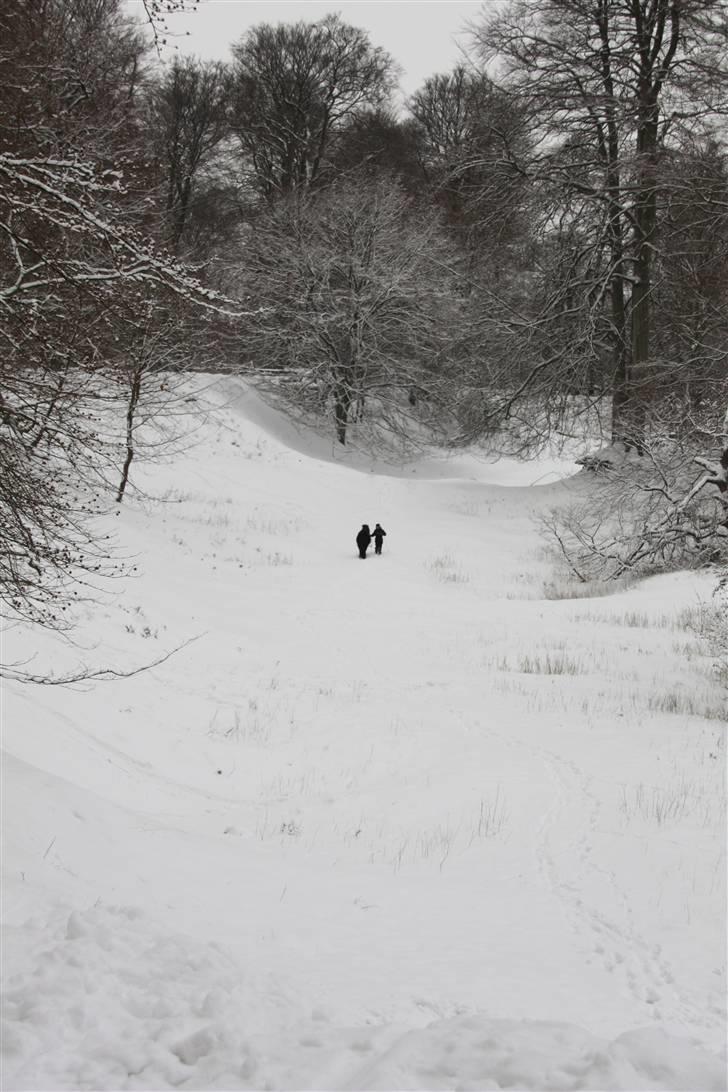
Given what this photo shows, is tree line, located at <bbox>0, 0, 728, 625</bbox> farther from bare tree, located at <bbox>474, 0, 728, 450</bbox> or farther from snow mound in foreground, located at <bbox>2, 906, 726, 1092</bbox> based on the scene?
snow mound in foreground, located at <bbox>2, 906, 726, 1092</bbox>

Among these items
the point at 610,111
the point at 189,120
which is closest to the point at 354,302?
the point at 610,111

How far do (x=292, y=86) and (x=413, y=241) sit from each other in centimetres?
1110

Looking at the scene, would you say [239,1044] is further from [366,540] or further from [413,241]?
[413,241]

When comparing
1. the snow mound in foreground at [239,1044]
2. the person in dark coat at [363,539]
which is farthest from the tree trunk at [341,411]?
the snow mound in foreground at [239,1044]

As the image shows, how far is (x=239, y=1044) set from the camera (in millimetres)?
2938

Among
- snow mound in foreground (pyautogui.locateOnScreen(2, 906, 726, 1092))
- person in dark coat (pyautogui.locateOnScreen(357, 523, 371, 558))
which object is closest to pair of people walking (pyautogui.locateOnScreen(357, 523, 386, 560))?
person in dark coat (pyautogui.locateOnScreen(357, 523, 371, 558))

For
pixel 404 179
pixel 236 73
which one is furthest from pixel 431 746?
pixel 236 73

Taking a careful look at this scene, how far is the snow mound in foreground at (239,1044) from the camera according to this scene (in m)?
2.65

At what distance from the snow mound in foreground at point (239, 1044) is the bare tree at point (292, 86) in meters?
32.8

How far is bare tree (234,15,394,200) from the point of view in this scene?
32188mm

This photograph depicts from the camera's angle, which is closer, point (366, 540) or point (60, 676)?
point (60, 676)

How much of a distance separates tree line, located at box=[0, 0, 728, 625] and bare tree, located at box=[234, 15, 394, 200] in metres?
0.10

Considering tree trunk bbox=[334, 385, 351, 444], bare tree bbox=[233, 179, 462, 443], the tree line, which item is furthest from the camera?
tree trunk bbox=[334, 385, 351, 444]

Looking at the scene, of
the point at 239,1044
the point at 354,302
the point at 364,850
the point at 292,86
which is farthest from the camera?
the point at 292,86
